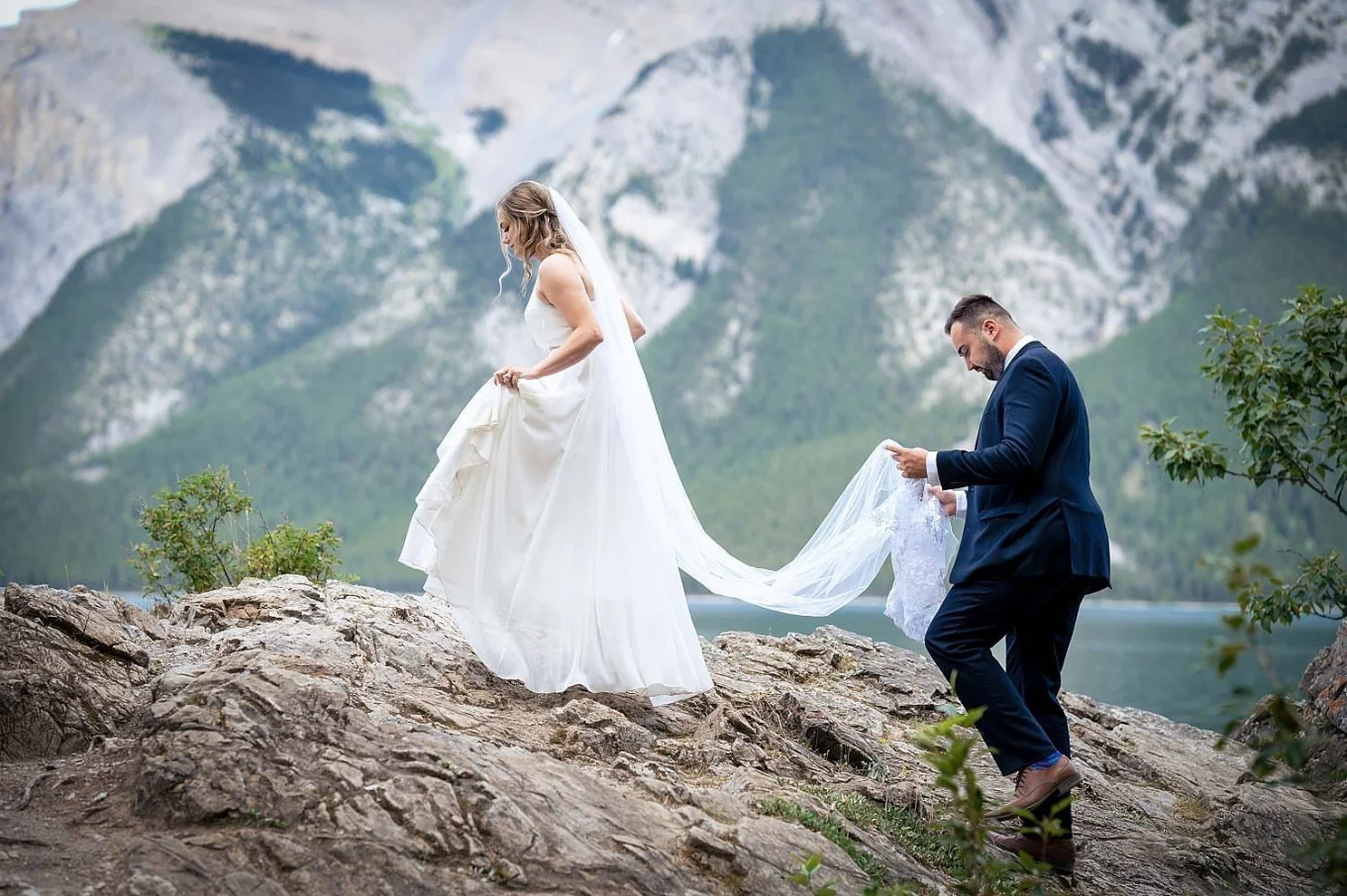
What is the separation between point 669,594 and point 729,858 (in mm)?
2094

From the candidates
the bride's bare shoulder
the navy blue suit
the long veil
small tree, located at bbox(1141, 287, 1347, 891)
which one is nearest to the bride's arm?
the bride's bare shoulder

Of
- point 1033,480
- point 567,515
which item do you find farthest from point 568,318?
point 1033,480

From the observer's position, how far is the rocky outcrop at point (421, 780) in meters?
5.55

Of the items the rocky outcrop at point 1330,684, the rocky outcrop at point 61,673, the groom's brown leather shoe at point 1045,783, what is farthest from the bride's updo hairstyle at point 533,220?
the rocky outcrop at point 1330,684

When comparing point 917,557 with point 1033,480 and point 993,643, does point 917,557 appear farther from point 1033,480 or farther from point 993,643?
point 1033,480

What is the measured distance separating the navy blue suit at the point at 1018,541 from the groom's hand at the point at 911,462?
0.16 m

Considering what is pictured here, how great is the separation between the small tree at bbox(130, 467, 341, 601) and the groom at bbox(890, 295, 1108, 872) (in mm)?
7057

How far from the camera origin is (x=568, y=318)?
774 centimetres

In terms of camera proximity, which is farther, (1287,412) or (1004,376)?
(1287,412)

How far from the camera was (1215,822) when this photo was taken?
8.93 metres

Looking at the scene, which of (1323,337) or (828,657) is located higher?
(1323,337)

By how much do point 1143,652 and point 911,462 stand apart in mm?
69662

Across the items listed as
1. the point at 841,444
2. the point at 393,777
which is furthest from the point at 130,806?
the point at 841,444

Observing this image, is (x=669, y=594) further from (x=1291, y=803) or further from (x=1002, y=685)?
(x=1291, y=803)
